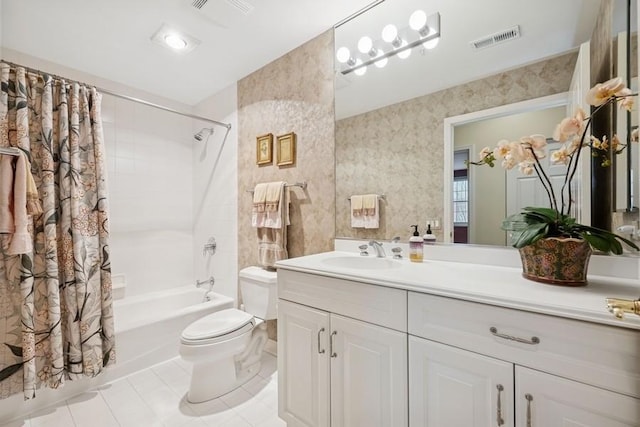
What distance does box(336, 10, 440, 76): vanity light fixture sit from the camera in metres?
1.50

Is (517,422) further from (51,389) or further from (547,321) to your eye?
(51,389)

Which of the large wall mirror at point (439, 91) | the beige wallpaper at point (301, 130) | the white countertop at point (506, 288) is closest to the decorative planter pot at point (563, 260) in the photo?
the white countertop at point (506, 288)

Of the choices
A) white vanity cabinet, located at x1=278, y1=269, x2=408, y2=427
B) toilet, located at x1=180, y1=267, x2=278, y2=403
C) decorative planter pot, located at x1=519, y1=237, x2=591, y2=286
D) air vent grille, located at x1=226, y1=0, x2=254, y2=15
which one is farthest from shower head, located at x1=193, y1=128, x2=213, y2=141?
decorative planter pot, located at x1=519, y1=237, x2=591, y2=286

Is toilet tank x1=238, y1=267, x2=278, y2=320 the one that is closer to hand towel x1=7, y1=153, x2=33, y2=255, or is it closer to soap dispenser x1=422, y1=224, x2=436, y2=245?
soap dispenser x1=422, y1=224, x2=436, y2=245

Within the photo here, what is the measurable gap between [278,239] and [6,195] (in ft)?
4.74

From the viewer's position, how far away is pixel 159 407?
1.62 meters

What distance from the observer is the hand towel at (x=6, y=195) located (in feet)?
4.35

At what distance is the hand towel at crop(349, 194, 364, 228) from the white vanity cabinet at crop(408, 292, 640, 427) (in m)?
0.80

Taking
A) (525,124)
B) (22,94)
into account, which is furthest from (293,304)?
(22,94)

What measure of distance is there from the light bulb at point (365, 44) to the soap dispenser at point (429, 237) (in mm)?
1164

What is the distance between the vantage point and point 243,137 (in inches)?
97.7

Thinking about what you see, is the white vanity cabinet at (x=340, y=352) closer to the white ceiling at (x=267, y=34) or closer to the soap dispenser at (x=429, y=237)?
the soap dispenser at (x=429, y=237)

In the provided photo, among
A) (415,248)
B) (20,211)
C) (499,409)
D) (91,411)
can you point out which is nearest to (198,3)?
(20,211)

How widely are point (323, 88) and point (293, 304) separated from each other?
1443 millimetres
